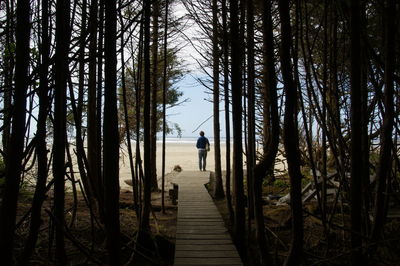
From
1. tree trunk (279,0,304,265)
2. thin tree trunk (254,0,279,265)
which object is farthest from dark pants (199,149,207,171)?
tree trunk (279,0,304,265)

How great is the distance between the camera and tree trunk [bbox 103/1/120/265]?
191cm

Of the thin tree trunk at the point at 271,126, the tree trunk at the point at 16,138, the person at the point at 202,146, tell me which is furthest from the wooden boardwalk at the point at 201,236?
the person at the point at 202,146

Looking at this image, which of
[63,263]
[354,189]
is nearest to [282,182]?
[354,189]

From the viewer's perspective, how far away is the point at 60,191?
2.22 metres

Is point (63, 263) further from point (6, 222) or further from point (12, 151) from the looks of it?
point (12, 151)

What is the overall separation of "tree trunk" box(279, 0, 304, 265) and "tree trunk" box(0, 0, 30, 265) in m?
1.93

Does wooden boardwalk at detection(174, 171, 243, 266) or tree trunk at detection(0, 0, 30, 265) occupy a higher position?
tree trunk at detection(0, 0, 30, 265)

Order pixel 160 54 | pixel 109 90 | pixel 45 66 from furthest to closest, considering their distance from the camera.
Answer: pixel 160 54
pixel 45 66
pixel 109 90

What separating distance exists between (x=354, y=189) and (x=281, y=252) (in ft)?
9.54

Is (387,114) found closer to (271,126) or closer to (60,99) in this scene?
(271,126)

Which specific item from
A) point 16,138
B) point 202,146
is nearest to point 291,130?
point 16,138

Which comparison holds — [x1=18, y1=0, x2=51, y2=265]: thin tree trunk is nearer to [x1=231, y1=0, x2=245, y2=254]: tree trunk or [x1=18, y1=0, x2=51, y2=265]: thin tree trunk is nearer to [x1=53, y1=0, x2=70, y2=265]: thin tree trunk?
[x1=53, y1=0, x2=70, y2=265]: thin tree trunk

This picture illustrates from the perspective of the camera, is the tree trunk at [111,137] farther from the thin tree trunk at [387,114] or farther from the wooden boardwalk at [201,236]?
the wooden boardwalk at [201,236]

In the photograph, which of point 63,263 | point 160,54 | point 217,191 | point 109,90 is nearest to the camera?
point 109,90
